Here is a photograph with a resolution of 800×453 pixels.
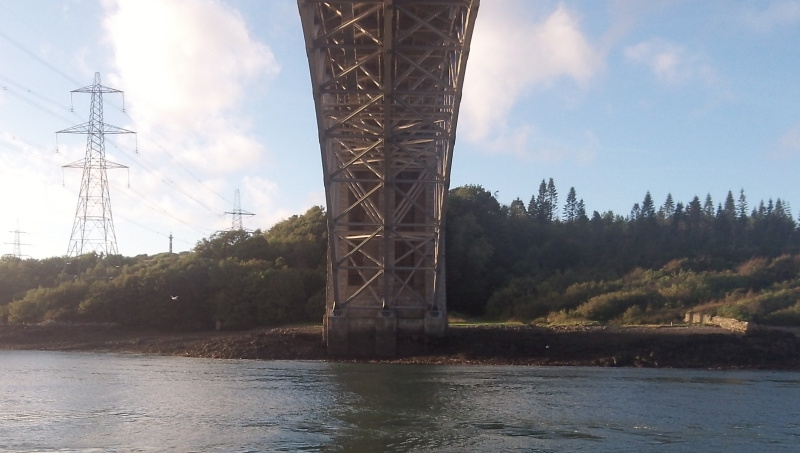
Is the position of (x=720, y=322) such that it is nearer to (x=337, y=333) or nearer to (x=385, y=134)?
(x=337, y=333)

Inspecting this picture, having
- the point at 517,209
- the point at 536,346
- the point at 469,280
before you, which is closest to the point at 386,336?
the point at 536,346

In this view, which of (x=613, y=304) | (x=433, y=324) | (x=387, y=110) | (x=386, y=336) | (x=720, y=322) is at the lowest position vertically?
(x=386, y=336)

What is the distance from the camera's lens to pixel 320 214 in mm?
64250

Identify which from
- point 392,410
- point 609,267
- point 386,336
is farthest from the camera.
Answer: point 609,267

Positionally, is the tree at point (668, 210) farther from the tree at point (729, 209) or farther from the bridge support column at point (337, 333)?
the bridge support column at point (337, 333)

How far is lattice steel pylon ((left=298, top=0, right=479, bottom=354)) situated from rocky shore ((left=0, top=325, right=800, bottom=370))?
68.2 inches

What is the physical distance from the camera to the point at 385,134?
2928 cm

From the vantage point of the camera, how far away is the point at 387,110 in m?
28.4

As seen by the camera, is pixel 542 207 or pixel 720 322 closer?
pixel 720 322

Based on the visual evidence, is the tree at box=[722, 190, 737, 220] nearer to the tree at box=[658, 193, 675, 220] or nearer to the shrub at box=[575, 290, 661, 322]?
the tree at box=[658, 193, 675, 220]

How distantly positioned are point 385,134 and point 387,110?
44.3 inches

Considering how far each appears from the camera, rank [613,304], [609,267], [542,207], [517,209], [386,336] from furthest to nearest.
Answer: [542,207] < [517,209] < [609,267] < [613,304] < [386,336]

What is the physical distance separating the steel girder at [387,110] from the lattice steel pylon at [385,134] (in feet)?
0.18

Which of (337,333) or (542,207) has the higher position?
(542,207)
